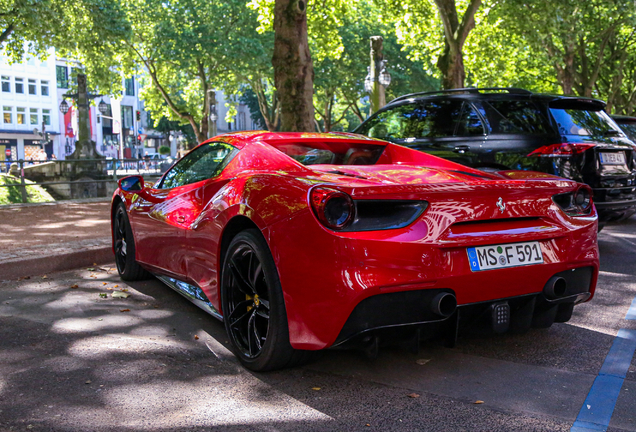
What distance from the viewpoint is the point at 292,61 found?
456 inches

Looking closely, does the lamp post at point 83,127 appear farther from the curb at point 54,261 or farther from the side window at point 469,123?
the side window at point 469,123

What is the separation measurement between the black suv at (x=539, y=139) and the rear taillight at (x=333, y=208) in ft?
13.5

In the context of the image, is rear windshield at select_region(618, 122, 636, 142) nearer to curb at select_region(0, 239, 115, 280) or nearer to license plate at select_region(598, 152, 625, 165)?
license plate at select_region(598, 152, 625, 165)

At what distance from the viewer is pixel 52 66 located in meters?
64.4

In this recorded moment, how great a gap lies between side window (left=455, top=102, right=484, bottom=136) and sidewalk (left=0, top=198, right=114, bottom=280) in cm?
423

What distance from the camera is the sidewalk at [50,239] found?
22.0 feet

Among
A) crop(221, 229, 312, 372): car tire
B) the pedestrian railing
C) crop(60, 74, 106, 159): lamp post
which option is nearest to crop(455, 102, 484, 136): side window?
crop(221, 229, 312, 372): car tire

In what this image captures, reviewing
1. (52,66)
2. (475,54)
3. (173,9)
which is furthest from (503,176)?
(52,66)

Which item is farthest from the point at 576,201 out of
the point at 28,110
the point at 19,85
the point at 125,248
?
the point at 19,85

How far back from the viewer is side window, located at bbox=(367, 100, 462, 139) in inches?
306

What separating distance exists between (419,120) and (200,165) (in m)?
3.96

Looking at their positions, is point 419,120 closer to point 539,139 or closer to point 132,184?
point 539,139

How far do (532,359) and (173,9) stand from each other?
31095 mm

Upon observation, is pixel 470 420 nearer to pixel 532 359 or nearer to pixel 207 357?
pixel 532 359
